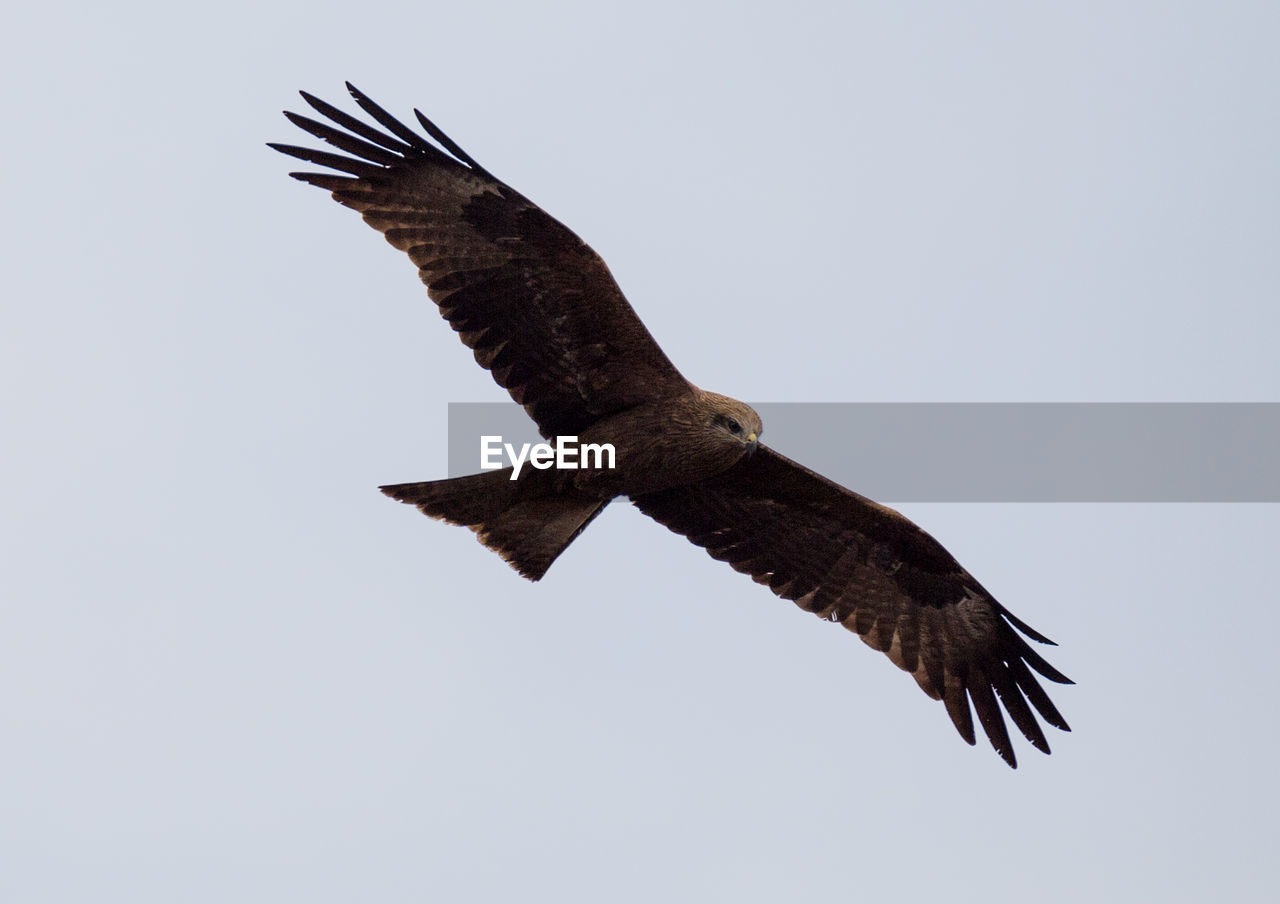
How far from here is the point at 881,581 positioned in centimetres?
1125

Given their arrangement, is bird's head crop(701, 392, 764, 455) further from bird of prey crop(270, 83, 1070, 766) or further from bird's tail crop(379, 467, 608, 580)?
bird's tail crop(379, 467, 608, 580)

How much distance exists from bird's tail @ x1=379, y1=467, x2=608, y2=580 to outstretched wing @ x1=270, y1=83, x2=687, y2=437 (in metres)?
0.52

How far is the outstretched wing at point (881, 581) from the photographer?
10938 millimetres

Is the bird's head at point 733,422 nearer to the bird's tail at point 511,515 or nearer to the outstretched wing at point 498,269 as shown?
the outstretched wing at point 498,269

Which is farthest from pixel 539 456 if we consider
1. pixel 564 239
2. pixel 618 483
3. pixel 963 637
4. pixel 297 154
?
pixel 963 637

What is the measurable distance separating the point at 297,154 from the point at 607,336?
74.8 inches

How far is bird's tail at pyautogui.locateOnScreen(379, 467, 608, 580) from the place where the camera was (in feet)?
33.2

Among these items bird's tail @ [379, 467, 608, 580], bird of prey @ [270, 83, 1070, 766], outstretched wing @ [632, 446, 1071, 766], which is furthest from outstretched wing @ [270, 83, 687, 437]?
outstretched wing @ [632, 446, 1071, 766]

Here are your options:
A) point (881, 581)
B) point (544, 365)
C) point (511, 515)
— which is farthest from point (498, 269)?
point (881, 581)

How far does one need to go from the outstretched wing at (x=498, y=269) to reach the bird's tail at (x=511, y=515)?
52 centimetres

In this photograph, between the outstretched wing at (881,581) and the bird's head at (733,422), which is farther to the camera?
the outstretched wing at (881,581)

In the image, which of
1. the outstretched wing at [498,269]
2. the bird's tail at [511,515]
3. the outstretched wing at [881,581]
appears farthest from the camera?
the outstretched wing at [881,581]

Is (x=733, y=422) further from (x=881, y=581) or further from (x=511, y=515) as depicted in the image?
(x=881, y=581)

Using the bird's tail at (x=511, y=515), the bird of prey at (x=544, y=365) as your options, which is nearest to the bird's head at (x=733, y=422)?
the bird of prey at (x=544, y=365)
